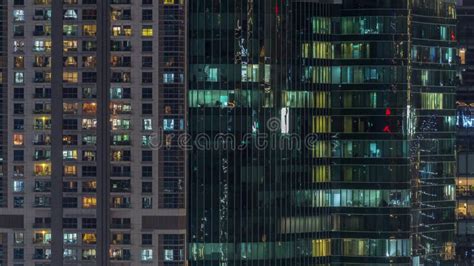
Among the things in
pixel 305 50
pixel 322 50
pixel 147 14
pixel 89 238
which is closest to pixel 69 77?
pixel 147 14

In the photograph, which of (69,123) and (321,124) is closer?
(69,123)

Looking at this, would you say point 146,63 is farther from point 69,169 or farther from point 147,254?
point 147,254

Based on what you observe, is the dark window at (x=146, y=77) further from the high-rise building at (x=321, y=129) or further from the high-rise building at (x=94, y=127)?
the high-rise building at (x=321, y=129)

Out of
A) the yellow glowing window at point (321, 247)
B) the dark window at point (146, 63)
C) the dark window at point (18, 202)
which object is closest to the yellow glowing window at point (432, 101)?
the yellow glowing window at point (321, 247)

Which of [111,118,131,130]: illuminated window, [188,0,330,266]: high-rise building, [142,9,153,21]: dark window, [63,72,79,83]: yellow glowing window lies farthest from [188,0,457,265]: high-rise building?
[63,72,79,83]: yellow glowing window

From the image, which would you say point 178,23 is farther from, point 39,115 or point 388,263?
point 388,263

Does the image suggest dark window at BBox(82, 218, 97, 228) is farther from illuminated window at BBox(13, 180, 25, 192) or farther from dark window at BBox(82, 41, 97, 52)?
dark window at BBox(82, 41, 97, 52)
